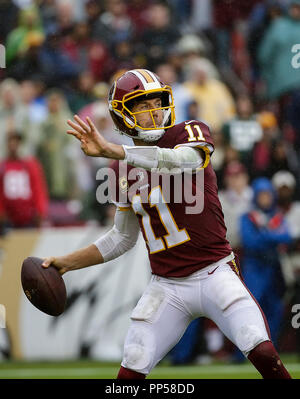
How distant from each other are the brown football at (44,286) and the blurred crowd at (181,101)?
11.7 ft

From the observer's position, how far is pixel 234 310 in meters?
4.31

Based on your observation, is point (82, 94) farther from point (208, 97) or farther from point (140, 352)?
point (140, 352)

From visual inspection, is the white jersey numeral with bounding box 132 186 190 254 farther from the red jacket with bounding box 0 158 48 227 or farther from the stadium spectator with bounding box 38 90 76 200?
the stadium spectator with bounding box 38 90 76 200

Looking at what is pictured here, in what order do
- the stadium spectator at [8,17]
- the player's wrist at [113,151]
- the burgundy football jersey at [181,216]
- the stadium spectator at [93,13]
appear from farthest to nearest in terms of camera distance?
the stadium spectator at [8,17]
the stadium spectator at [93,13]
the burgundy football jersey at [181,216]
the player's wrist at [113,151]

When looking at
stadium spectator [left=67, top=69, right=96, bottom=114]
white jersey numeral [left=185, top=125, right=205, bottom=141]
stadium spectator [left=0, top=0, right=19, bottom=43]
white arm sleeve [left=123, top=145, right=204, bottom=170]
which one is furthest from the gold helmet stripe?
stadium spectator [left=0, top=0, right=19, bottom=43]

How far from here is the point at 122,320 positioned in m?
8.27

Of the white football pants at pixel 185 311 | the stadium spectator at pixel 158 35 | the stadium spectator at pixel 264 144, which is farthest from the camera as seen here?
the stadium spectator at pixel 158 35

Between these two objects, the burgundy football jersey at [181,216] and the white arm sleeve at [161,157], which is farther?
the burgundy football jersey at [181,216]

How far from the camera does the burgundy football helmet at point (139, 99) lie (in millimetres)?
4562

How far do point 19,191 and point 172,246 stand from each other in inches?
182

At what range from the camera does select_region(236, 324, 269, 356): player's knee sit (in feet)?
13.7

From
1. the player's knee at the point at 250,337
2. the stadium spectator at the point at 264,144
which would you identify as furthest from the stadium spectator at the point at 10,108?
the player's knee at the point at 250,337

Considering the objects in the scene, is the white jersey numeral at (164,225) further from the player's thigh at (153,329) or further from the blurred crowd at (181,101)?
the blurred crowd at (181,101)

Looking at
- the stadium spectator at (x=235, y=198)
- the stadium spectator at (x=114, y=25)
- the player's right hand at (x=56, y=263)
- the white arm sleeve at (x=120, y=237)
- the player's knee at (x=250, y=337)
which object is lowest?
the stadium spectator at (x=235, y=198)
